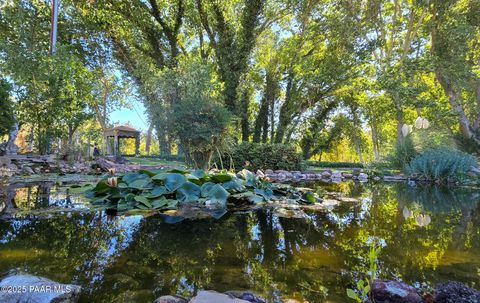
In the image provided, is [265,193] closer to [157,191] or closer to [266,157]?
[157,191]

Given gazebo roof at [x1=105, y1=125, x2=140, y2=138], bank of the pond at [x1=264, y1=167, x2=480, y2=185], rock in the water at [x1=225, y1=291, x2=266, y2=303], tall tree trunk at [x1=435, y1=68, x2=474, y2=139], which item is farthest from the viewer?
gazebo roof at [x1=105, y1=125, x2=140, y2=138]

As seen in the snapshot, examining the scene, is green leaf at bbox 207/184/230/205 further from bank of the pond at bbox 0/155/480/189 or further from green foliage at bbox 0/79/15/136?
green foliage at bbox 0/79/15/136

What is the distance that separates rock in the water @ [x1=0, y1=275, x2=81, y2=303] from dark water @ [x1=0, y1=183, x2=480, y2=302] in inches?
3.1

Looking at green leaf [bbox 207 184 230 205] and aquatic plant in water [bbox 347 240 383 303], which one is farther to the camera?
green leaf [bbox 207 184 230 205]

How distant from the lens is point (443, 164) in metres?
6.98

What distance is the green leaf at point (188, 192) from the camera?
3.04 metres

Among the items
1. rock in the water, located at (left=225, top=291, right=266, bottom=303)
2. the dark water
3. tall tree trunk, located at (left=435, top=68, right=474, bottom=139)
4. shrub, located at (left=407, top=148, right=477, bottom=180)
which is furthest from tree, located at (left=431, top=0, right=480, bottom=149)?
rock in the water, located at (left=225, top=291, right=266, bottom=303)

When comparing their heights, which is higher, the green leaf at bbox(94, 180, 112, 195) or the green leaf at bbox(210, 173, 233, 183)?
the green leaf at bbox(210, 173, 233, 183)

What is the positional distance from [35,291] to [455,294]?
5.25 feet

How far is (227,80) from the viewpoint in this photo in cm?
1113

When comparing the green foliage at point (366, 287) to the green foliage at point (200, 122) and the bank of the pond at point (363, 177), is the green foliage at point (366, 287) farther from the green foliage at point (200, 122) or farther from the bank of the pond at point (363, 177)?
the bank of the pond at point (363, 177)

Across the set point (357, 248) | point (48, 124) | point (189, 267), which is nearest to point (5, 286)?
point (189, 267)

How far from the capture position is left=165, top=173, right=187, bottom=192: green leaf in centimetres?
311

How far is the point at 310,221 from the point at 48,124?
26.0ft
